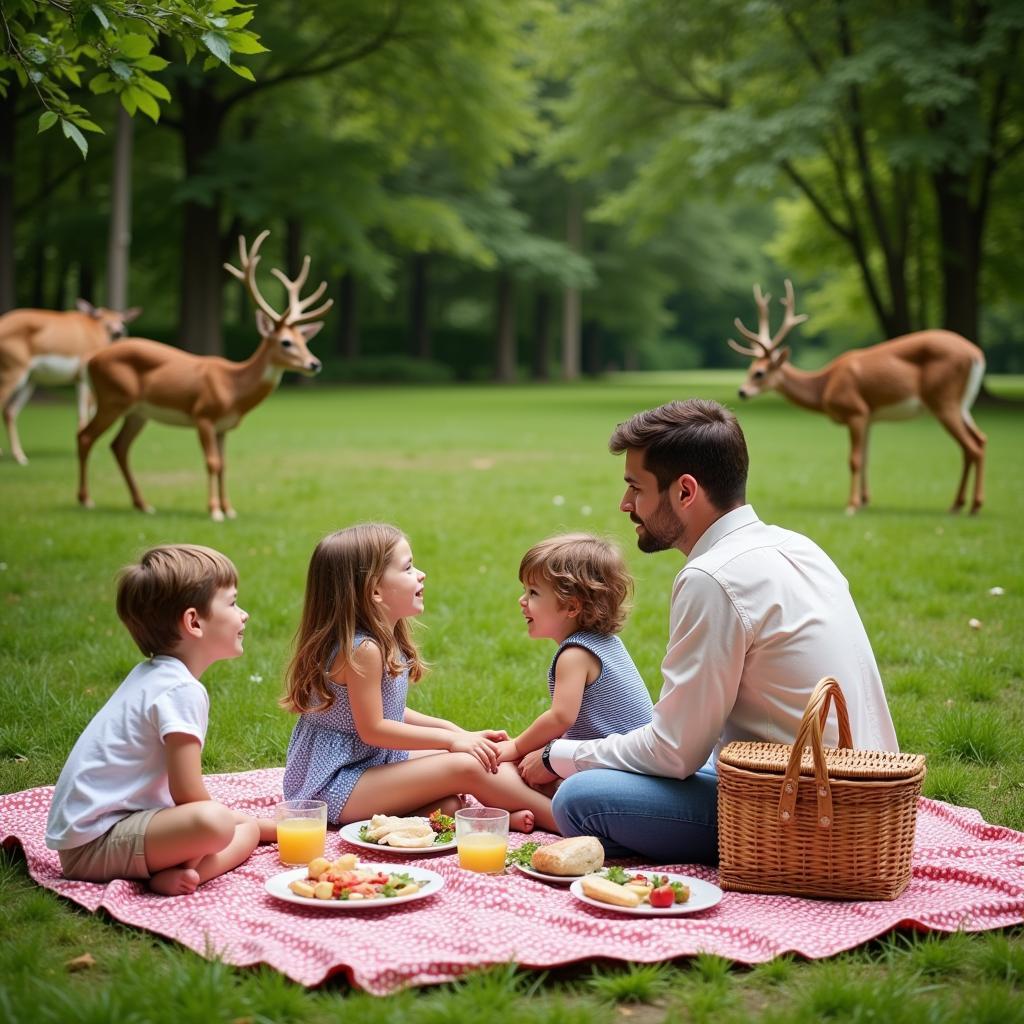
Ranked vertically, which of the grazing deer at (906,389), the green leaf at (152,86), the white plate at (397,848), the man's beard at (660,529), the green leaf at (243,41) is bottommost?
the white plate at (397,848)

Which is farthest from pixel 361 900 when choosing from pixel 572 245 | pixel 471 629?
pixel 572 245

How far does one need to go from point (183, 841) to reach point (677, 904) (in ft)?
4.50

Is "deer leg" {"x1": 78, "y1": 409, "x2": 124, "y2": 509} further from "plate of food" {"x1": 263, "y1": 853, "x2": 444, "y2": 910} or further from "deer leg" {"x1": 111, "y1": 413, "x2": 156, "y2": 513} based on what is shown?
"plate of food" {"x1": 263, "y1": 853, "x2": 444, "y2": 910}

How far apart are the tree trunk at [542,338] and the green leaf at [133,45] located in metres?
42.0

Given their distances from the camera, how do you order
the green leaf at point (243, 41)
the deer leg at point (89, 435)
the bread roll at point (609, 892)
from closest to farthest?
the bread roll at point (609, 892) < the green leaf at point (243, 41) < the deer leg at point (89, 435)

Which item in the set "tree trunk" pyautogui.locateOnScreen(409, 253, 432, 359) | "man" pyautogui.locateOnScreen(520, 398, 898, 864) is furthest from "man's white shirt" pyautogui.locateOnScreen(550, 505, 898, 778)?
"tree trunk" pyautogui.locateOnScreen(409, 253, 432, 359)

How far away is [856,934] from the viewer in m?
3.32

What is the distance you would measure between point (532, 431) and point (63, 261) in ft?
55.5

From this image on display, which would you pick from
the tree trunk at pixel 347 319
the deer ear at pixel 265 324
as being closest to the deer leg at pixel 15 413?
the deer ear at pixel 265 324

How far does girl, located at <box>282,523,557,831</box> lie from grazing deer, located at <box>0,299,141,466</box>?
1119cm

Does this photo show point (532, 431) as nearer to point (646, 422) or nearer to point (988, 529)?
point (988, 529)

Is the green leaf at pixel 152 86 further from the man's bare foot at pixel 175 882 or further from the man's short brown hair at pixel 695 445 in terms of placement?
the man's bare foot at pixel 175 882

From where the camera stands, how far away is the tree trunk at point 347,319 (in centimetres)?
4081

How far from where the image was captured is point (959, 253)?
25578 millimetres
